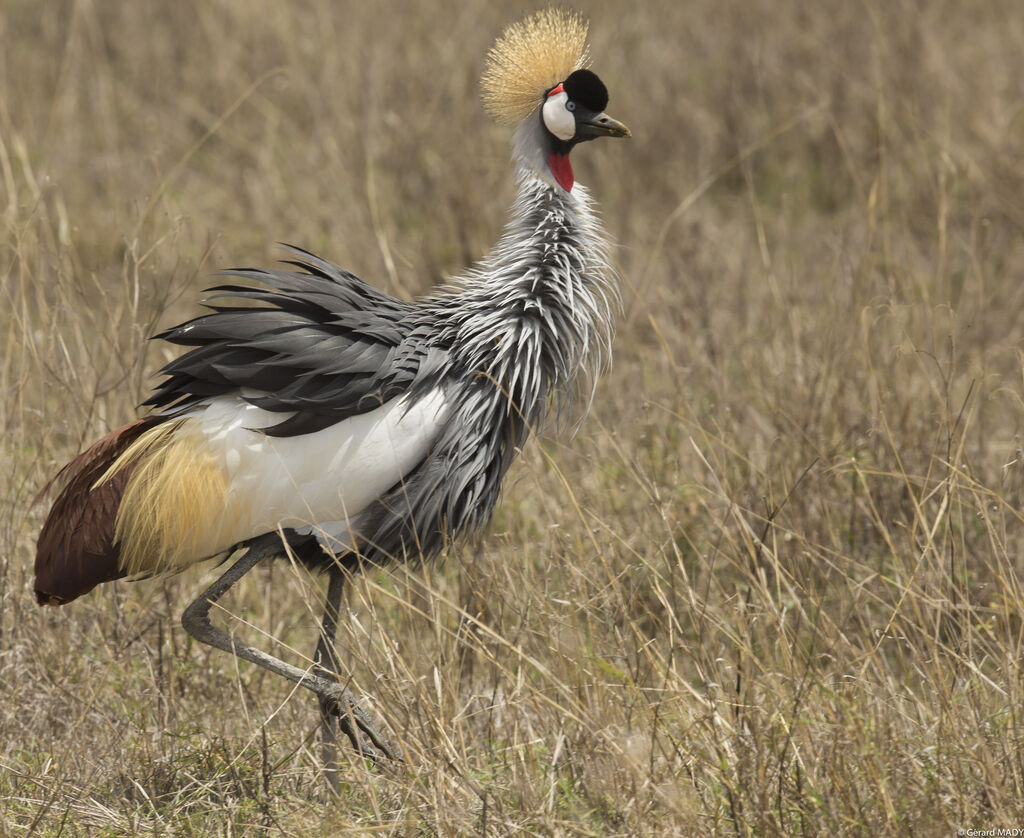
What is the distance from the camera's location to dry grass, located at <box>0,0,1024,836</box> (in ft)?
8.77

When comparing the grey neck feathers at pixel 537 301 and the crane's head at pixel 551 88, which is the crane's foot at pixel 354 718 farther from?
the crane's head at pixel 551 88

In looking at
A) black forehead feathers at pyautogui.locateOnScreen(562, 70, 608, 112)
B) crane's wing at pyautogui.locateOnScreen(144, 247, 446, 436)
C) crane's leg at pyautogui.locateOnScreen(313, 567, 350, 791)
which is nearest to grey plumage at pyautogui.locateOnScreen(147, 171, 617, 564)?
crane's wing at pyautogui.locateOnScreen(144, 247, 446, 436)

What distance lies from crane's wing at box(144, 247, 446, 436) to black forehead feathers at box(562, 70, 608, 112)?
944 millimetres

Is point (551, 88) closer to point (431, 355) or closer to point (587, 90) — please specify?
point (587, 90)

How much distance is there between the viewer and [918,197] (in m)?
6.36

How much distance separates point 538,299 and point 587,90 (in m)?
0.70

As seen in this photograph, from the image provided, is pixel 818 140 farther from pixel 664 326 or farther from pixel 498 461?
pixel 498 461

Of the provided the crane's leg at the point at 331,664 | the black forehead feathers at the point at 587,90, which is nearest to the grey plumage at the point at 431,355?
the crane's leg at the point at 331,664

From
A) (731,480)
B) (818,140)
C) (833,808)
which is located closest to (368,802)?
(833,808)

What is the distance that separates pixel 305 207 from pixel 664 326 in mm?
2182

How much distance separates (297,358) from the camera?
3.06 meters

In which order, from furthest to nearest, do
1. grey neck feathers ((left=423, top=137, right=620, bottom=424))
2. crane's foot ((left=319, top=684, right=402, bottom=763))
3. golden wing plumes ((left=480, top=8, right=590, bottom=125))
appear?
1. golden wing plumes ((left=480, top=8, right=590, bottom=125))
2. grey neck feathers ((left=423, top=137, right=620, bottom=424))
3. crane's foot ((left=319, top=684, right=402, bottom=763))

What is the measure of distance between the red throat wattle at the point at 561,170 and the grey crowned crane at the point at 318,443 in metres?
0.34

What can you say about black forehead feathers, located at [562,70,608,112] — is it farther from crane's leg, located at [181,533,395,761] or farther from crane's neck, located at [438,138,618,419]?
crane's leg, located at [181,533,395,761]
